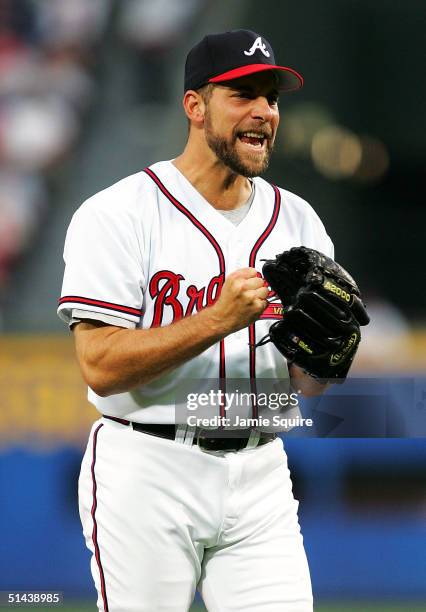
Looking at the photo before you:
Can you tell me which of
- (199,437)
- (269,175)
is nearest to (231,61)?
(199,437)

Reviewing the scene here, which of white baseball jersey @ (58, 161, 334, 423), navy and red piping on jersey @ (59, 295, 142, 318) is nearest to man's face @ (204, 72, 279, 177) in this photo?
white baseball jersey @ (58, 161, 334, 423)

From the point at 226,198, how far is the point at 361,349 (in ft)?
5.27

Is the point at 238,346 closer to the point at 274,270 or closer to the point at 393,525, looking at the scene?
the point at 274,270

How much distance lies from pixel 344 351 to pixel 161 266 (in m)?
0.41

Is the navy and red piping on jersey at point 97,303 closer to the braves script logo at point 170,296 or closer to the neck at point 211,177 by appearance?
the braves script logo at point 170,296

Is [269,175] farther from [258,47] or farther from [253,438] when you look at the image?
[253,438]

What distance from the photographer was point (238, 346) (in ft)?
6.86

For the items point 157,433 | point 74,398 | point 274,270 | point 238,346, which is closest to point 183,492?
point 157,433

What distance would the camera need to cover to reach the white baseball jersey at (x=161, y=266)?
200cm

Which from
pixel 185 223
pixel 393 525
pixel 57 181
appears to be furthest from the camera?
pixel 57 181

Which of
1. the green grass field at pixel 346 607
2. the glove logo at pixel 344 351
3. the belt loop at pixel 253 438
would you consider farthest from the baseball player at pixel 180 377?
the green grass field at pixel 346 607

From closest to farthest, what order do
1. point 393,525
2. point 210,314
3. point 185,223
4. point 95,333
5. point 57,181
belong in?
point 210,314 < point 95,333 < point 185,223 < point 393,525 < point 57,181

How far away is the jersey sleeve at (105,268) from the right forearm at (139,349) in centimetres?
5

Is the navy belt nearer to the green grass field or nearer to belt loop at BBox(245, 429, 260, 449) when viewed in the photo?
belt loop at BBox(245, 429, 260, 449)
